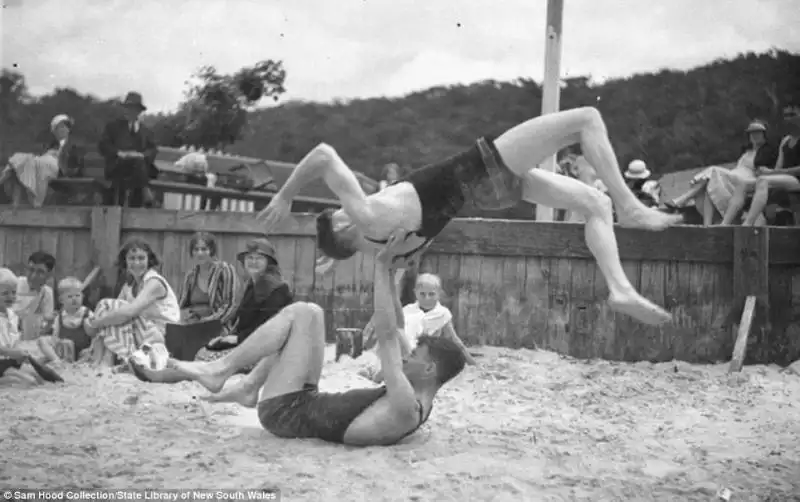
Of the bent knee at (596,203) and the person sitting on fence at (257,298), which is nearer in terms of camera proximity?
the bent knee at (596,203)

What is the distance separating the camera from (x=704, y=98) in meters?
7.31

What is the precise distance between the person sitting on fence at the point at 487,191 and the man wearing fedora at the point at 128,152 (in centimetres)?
287

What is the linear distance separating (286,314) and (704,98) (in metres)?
4.74

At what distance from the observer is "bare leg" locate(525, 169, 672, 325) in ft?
11.4

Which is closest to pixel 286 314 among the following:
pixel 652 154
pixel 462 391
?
pixel 462 391

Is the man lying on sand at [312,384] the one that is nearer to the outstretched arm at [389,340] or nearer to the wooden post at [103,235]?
the outstretched arm at [389,340]

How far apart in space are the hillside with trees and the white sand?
2.45 metres

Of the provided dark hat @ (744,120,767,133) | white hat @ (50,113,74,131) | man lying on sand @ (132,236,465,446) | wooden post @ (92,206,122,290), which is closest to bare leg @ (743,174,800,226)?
dark hat @ (744,120,767,133)

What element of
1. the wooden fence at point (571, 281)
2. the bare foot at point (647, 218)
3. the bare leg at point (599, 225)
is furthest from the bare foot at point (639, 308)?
the wooden fence at point (571, 281)

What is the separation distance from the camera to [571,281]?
6.20 metres

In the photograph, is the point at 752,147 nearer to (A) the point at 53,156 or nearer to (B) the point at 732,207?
(B) the point at 732,207

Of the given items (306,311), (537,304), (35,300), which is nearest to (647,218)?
(306,311)

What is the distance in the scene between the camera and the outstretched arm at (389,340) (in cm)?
364

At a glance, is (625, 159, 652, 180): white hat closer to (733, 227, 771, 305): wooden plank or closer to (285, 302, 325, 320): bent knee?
(733, 227, 771, 305): wooden plank
